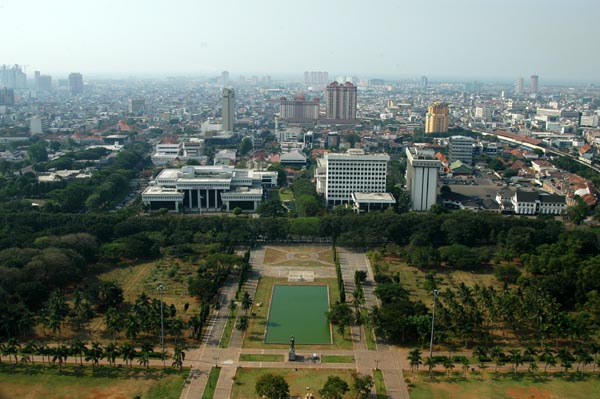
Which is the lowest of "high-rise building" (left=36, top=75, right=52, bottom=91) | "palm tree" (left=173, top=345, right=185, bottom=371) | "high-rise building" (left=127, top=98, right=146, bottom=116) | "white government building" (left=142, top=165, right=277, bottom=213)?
"palm tree" (left=173, top=345, right=185, bottom=371)

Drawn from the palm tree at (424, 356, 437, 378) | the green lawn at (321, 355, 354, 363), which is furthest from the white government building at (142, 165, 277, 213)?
the palm tree at (424, 356, 437, 378)

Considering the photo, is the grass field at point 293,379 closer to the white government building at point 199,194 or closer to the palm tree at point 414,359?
the palm tree at point 414,359

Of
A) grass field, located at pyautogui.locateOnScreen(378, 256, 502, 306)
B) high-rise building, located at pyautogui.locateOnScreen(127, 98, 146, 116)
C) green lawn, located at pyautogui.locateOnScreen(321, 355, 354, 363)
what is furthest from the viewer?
high-rise building, located at pyautogui.locateOnScreen(127, 98, 146, 116)

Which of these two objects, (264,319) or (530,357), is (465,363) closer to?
(530,357)

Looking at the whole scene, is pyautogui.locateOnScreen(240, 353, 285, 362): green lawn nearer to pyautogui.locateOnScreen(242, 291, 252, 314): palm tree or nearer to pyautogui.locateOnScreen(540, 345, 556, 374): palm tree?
pyautogui.locateOnScreen(242, 291, 252, 314): palm tree

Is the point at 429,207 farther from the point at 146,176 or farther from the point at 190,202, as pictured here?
the point at 146,176

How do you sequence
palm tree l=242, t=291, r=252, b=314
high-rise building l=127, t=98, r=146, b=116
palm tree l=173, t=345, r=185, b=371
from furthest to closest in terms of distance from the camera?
1. high-rise building l=127, t=98, r=146, b=116
2. palm tree l=242, t=291, r=252, b=314
3. palm tree l=173, t=345, r=185, b=371
